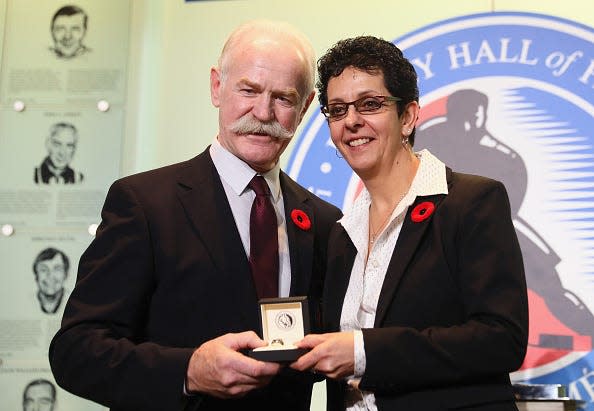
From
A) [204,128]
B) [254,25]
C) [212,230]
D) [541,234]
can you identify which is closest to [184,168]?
[212,230]

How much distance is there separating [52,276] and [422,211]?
2.51 m

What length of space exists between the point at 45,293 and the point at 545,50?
268 centimetres

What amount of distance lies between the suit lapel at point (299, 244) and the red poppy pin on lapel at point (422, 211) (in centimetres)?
37

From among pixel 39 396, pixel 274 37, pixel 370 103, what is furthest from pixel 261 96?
pixel 39 396

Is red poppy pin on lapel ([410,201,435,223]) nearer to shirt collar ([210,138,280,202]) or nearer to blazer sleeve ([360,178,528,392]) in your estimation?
blazer sleeve ([360,178,528,392])

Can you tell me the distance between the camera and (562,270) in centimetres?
344

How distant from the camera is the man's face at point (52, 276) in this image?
13.3ft

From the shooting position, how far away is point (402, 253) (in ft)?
6.74

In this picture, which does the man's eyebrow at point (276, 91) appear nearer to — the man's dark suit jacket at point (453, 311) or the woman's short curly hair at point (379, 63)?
the woman's short curly hair at point (379, 63)

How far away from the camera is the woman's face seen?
225cm

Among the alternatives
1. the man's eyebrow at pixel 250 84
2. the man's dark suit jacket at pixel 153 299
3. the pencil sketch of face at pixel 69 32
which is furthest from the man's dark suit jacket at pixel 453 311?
the pencil sketch of face at pixel 69 32

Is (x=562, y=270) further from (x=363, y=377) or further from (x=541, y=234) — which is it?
Result: (x=363, y=377)

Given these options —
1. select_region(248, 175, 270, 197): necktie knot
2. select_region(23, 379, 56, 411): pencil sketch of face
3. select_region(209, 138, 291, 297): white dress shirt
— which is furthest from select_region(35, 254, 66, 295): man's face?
select_region(248, 175, 270, 197): necktie knot

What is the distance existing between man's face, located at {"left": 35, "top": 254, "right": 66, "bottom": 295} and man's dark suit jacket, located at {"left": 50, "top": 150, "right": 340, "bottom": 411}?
6.42ft
